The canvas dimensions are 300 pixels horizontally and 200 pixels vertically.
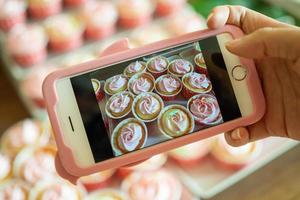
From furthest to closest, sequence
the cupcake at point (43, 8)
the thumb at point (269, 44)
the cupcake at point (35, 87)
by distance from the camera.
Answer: the cupcake at point (43, 8)
the cupcake at point (35, 87)
the thumb at point (269, 44)

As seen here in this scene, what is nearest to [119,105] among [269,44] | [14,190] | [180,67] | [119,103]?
[119,103]

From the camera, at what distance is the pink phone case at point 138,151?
25.3 inches

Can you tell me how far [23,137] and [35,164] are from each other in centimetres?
7

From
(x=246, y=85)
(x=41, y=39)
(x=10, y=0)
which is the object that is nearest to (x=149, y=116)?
(x=246, y=85)

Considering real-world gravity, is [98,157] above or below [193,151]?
above

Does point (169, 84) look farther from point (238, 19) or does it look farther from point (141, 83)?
point (238, 19)

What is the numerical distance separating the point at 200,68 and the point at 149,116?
111 mm

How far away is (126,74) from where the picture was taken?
0.68 m

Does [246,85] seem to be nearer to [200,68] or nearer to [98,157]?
[200,68]

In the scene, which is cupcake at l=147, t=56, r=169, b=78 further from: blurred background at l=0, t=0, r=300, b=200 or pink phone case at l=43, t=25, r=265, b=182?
blurred background at l=0, t=0, r=300, b=200

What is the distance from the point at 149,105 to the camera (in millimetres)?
672

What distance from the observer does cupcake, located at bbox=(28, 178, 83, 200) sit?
0.87m

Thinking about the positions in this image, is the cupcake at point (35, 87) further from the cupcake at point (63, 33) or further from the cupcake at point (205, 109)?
the cupcake at point (205, 109)

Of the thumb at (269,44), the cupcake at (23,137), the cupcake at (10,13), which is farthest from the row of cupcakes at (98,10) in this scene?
the thumb at (269,44)
